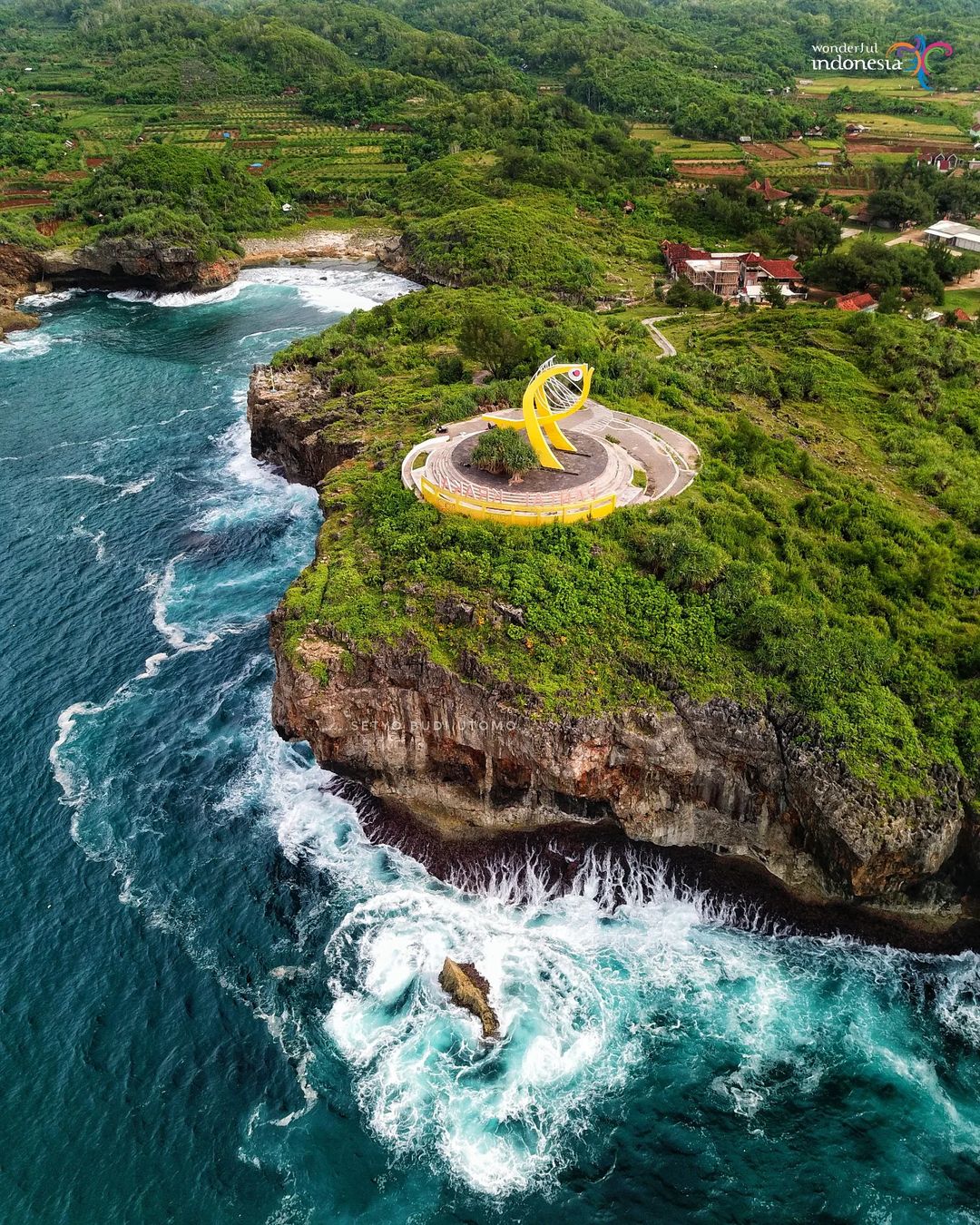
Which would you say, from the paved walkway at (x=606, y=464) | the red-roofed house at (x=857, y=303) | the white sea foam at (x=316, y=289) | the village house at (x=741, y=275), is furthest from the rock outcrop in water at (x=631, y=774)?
the white sea foam at (x=316, y=289)

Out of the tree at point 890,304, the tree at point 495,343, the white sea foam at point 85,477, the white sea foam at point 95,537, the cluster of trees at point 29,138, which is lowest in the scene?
the white sea foam at point 95,537

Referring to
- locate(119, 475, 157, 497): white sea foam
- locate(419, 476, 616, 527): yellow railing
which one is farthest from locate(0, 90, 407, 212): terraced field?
locate(419, 476, 616, 527): yellow railing

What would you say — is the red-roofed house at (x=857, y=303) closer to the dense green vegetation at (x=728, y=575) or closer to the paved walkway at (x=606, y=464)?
the dense green vegetation at (x=728, y=575)

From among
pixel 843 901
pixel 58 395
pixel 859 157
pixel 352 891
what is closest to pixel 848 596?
pixel 843 901

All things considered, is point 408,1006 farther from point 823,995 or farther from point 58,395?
point 58,395

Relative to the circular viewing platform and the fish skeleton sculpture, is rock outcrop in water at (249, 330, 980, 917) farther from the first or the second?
the fish skeleton sculpture

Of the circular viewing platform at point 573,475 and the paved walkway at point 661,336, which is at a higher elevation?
the circular viewing platform at point 573,475

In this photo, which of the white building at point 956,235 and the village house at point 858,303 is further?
the white building at point 956,235
